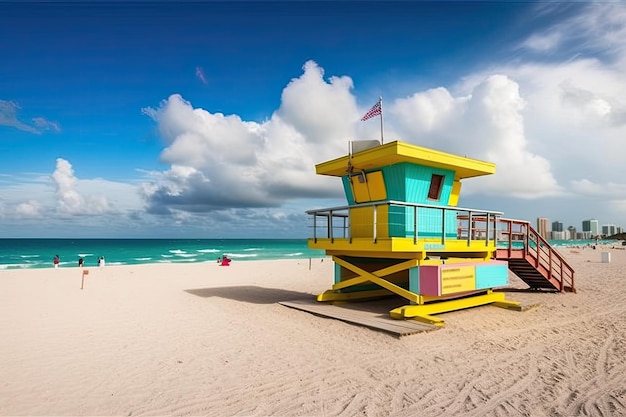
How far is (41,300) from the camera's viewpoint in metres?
15.8

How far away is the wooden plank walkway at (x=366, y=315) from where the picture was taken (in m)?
9.65

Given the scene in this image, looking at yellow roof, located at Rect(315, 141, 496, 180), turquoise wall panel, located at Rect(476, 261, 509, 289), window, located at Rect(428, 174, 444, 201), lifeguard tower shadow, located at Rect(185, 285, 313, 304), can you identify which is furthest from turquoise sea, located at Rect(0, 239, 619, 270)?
turquoise wall panel, located at Rect(476, 261, 509, 289)

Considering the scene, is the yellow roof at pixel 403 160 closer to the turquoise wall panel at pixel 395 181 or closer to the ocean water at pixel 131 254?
the turquoise wall panel at pixel 395 181

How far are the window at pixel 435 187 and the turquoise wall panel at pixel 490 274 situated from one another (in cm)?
242

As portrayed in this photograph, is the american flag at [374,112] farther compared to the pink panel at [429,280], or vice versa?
the american flag at [374,112]

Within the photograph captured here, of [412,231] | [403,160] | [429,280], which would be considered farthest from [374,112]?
[429,280]

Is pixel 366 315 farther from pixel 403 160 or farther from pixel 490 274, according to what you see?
pixel 403 160

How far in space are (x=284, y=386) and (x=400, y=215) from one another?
22.6ft

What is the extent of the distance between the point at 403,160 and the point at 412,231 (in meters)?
2.14

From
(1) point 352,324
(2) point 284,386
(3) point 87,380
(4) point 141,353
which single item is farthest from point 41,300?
(2) point 284,386

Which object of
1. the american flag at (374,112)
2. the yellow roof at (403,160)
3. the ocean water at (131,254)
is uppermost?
the american flag at (374,112)

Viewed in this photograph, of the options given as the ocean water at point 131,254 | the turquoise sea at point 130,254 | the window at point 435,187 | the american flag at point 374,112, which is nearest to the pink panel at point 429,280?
the window at point 435,187

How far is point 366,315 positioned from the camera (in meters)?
11.4

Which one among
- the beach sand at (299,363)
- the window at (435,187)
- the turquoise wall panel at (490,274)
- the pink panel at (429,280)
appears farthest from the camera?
the window at (435,187)
